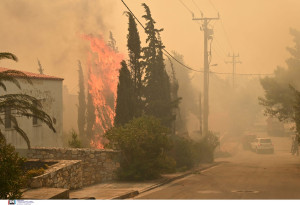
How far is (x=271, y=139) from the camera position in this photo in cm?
4972

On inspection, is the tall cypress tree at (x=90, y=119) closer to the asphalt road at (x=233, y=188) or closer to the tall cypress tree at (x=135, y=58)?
the tall cypress tree at (x=135, y=58)

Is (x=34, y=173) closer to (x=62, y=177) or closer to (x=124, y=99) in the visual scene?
(x=62, y=177)

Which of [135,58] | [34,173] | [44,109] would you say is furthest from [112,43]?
[34,173]

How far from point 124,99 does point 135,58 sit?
2647 mm

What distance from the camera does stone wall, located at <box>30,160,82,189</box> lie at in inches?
664

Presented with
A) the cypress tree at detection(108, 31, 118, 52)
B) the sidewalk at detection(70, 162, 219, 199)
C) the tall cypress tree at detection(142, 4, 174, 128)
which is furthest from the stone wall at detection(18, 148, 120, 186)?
the tall cypress tree at detection(142, 4, 174, 128)

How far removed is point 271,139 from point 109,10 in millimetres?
30361

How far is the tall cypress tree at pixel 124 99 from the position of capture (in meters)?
25.4

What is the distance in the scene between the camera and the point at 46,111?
82.1 feet

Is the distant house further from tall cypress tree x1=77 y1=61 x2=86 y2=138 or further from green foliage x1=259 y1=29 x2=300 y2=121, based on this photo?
green foliage x1=259 y1=29 x2=300 y2=121

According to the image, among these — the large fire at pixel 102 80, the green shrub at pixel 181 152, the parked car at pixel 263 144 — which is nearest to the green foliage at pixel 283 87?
the green shrub at pixel 181 152

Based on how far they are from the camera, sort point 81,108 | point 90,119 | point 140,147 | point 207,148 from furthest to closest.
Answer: point 81,108
point 207,148
point 90,119
point 140,147

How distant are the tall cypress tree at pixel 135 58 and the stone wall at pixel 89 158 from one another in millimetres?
4523
